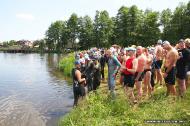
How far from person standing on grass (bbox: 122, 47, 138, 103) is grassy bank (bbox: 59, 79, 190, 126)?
0.96 ft

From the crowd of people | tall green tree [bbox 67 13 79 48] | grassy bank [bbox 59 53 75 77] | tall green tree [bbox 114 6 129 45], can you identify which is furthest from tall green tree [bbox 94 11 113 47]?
the crowd of people

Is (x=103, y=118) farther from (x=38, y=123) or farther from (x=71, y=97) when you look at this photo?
(x=71, y=97)

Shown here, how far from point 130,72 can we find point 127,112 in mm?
1749

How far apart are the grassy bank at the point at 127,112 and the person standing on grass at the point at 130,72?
0.96 feet

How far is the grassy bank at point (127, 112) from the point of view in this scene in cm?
998

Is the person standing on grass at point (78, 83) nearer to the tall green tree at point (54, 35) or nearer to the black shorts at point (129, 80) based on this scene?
the black shorts at point (129, 80)

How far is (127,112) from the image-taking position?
10.9m

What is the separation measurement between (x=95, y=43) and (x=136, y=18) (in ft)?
62.4

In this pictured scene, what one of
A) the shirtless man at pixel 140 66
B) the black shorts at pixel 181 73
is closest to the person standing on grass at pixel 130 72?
the shirtless man at pixel 140 66

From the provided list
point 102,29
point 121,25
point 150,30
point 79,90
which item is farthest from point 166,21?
point 79,90

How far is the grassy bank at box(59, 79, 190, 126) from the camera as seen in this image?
998 centimetres

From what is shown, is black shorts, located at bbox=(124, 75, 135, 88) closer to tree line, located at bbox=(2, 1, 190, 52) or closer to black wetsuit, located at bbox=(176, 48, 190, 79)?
black wetsuit, located at bbox=(176, 48, 190, 79)

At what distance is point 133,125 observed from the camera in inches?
378

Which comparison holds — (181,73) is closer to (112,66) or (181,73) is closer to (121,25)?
(112,66)
